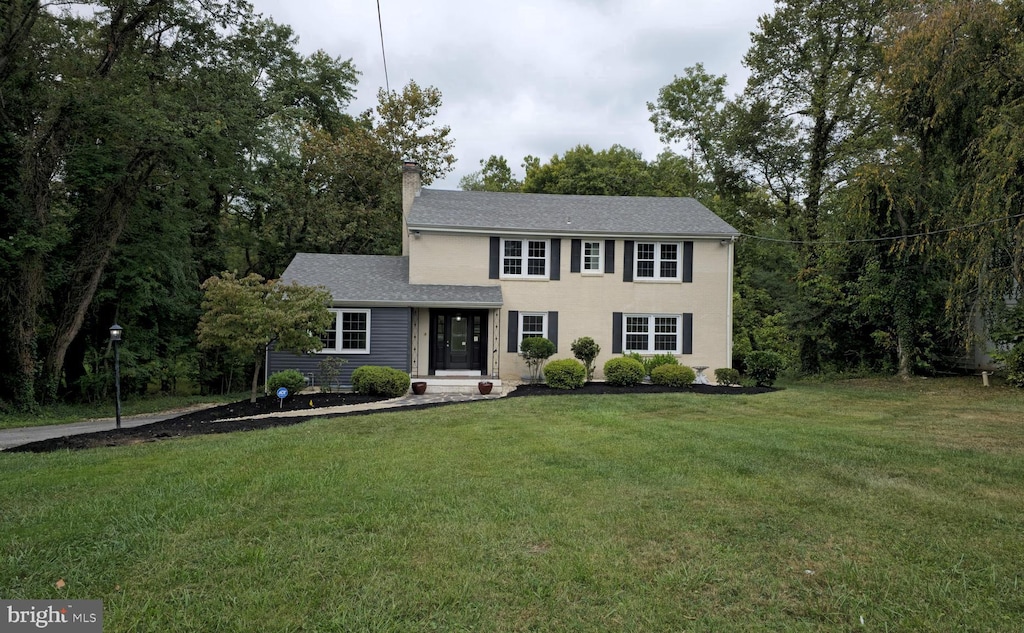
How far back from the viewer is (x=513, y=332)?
17750 millimetres

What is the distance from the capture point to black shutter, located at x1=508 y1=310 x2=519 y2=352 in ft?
58.1

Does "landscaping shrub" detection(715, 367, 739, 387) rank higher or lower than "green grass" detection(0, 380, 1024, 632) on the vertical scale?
higher

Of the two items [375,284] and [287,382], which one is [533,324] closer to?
[375,284]

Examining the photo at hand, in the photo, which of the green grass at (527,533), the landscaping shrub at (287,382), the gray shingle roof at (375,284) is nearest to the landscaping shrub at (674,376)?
the gray shingle roof at (375,284)

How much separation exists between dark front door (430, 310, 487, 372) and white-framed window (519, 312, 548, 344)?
126 centimetres

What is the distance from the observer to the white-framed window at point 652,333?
18141 mm

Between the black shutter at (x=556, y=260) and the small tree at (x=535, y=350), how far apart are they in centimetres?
227

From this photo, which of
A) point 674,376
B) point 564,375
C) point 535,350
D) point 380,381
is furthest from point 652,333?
point 380,381

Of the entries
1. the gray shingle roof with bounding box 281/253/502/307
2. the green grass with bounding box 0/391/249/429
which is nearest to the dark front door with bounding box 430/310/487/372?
the gray shingle roof with bounding box 281/253/502/307

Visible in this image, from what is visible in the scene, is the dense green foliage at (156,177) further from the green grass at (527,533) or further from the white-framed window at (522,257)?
the green grass at (527,533)

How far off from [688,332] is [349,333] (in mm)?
10933

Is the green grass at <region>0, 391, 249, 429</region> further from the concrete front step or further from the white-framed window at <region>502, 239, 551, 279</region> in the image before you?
the white-framed window at <region>502, 239, 551, 279</region>

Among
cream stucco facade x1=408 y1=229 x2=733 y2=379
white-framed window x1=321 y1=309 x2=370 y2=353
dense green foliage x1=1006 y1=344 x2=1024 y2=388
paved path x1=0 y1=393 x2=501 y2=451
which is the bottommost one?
paved path x1=0 y1=393 x2=501 y2=451

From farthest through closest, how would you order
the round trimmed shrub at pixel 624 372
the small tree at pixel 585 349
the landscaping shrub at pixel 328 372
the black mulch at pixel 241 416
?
the small tree at pixel 585 349
the round trimmed shrub at pixel 624 372
the landscaping shrub at pixel 328 372
the black mulch at pixel 241 416
